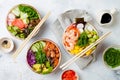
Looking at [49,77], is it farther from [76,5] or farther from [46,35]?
[76,5]

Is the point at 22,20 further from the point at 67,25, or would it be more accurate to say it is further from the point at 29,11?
the point at 67,25

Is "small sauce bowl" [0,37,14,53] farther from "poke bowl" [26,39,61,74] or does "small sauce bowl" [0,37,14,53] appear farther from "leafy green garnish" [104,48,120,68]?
"leafy green garnish" [104,48,120,68]

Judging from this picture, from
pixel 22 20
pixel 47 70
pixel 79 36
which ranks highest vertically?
pixel 22 20

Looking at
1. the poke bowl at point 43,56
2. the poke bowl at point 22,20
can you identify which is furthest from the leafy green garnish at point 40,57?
the poke bowl at point 22,20

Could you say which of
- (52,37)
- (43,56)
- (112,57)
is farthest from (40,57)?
(112,57)

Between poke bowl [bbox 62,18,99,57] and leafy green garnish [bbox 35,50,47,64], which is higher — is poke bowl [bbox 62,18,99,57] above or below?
above

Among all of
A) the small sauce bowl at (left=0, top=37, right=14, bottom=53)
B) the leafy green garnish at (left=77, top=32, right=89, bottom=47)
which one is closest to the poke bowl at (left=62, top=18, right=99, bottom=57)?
the leafy green garnish at (left=77, top=32, right=89, bottom=47)

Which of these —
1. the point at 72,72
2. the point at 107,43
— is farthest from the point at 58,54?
the point at 107,43
